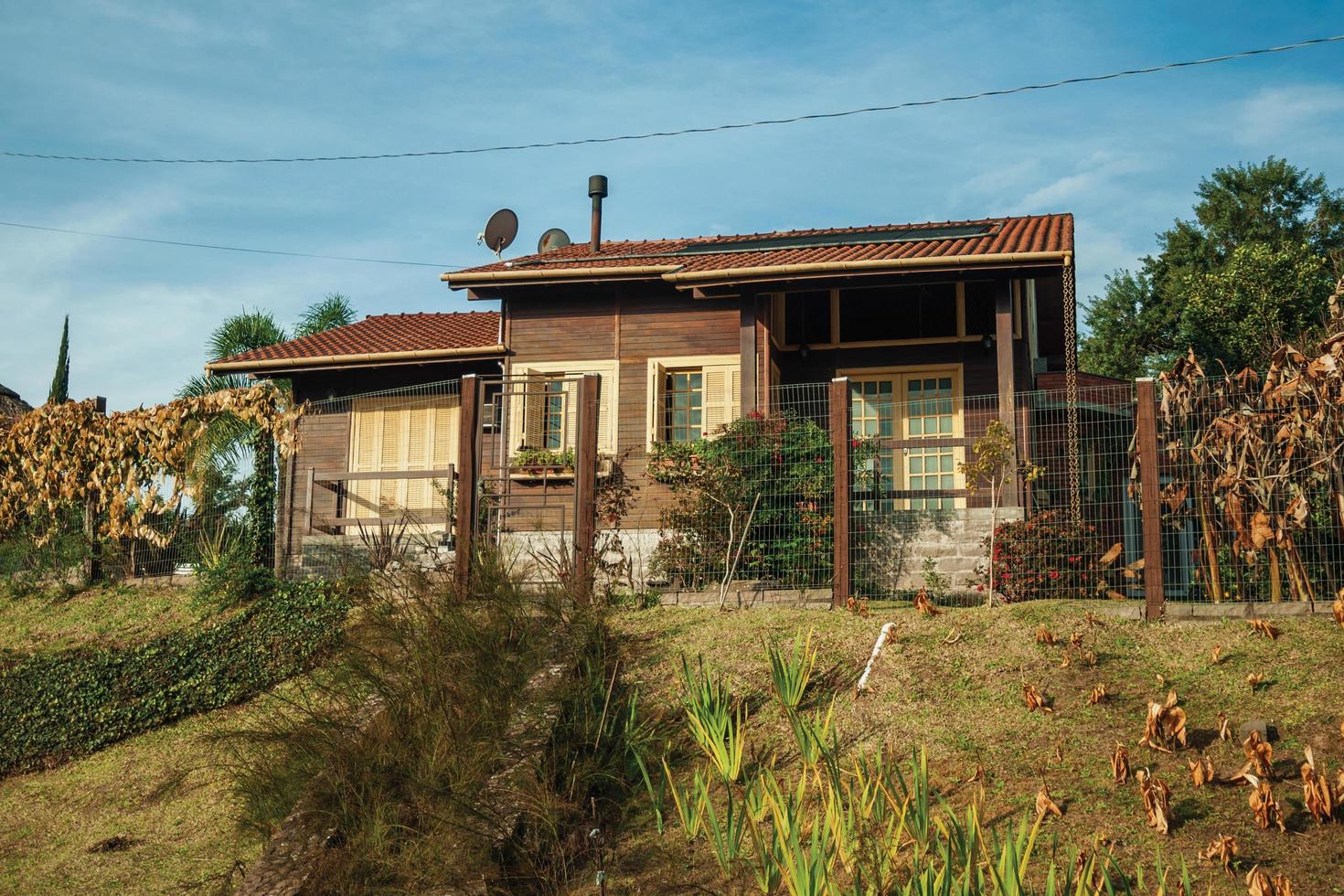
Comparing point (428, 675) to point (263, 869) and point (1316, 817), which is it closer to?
point (263, 869)

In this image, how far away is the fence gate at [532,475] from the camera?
9633mm

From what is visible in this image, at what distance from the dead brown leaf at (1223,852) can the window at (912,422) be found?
799 cm

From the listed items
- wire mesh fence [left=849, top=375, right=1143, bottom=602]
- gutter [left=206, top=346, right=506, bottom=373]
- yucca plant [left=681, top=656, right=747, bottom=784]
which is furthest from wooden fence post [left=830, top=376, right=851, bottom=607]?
gutter [left=206, top=346, right=506, bottom=373]

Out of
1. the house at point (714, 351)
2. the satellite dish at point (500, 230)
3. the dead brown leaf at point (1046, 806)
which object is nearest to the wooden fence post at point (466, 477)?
the house at point (714, 351)

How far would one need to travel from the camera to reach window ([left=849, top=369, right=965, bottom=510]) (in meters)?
13.8

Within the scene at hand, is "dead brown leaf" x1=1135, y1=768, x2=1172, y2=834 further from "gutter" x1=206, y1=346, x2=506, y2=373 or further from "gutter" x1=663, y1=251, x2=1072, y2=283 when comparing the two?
"gutter" x1=206, y1=346, x2=506, y2=373

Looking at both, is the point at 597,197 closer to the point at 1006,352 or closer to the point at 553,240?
the point at 553,240

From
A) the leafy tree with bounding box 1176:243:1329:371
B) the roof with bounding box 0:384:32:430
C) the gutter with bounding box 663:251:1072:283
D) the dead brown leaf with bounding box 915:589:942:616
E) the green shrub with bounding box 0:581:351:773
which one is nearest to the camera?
the dead brown leaf with bounding box 915:589:942:616

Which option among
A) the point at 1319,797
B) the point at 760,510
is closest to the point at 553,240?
the point at 760,510

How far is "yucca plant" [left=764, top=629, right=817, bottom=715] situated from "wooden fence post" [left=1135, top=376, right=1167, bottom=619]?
2716 millimetres

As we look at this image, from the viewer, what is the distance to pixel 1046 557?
9.64m

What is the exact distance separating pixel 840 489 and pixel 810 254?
5.77m

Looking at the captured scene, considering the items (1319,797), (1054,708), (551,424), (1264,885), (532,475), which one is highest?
(551,424)

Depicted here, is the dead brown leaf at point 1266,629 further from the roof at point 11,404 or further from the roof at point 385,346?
the roof at point 11,404
